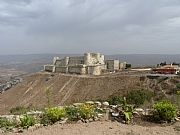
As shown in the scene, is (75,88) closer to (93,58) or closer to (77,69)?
(77,69)

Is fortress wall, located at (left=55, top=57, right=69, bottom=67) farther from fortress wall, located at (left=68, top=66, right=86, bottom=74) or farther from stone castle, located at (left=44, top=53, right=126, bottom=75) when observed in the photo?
fortress wall, located at (left=68, top=66, right=86, bottom=74)

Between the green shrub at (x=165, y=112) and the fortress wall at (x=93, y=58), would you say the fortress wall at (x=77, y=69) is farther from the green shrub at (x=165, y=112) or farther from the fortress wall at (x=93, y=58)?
the green shrub at (x=165, y=112)

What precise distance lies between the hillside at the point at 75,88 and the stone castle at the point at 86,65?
120 inches

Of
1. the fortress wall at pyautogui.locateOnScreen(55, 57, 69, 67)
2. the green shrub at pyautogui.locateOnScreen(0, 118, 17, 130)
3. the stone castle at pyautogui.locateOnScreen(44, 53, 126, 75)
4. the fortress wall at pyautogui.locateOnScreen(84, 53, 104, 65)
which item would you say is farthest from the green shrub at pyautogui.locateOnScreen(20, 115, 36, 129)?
the fortress wall at pyautogui.locateOnScreen(55, 57, 69, 67)

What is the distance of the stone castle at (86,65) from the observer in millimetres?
61719

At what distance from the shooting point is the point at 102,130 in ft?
34.9

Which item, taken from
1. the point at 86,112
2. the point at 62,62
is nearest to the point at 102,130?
the point at 86,112

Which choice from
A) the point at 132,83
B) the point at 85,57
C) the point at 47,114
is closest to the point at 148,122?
the point at 47,114

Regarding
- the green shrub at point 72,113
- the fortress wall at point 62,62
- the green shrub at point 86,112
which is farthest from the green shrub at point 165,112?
the fortress wall at point 62,62

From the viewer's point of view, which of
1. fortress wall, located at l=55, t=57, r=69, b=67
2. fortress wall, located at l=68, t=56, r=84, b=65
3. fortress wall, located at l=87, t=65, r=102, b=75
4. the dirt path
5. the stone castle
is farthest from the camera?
fortress wall, located at l=55, t=57, r=69, b=67

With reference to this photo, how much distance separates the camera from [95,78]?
184ft

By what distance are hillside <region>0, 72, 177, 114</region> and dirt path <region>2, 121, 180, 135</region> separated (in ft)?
108

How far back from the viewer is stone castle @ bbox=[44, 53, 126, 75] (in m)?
61.7

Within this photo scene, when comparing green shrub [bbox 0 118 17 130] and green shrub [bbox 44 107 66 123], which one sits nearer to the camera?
green shrub [bbox 0 118 17 130]
